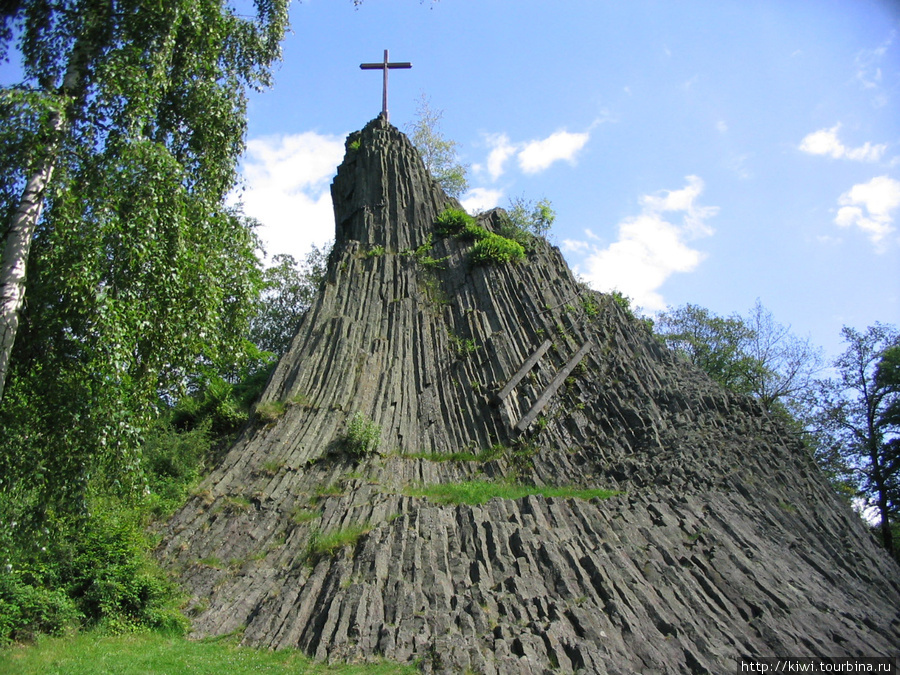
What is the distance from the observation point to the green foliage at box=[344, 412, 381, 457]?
666 inches

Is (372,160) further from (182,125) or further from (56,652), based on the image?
(56,652)

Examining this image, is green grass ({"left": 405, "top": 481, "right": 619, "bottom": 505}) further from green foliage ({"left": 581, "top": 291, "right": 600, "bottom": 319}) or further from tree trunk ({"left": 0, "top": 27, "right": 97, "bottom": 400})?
tree trunk ({"left": 0, "top": 27, "right": 97, "bottom": 400})

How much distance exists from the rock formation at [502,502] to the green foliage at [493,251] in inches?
21.8

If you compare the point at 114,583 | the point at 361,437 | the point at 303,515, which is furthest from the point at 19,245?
the point at 361,437

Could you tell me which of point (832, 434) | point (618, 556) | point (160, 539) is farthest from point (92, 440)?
point (832, 434)

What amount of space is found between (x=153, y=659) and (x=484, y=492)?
331 inches

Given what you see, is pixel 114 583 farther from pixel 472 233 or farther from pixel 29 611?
pixel 472 233

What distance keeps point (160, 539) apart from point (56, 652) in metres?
4.37

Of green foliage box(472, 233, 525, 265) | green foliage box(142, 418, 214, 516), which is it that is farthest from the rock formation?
green foliage box(142, 418, 214, 516)

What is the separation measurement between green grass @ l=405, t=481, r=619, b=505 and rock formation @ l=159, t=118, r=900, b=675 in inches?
5.9

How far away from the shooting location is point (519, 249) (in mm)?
24250

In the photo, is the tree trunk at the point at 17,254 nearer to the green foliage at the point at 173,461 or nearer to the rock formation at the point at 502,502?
the rock formation at the point at 502,502

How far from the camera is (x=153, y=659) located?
32.2ft

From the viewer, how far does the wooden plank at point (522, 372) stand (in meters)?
19.3
